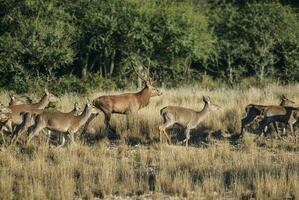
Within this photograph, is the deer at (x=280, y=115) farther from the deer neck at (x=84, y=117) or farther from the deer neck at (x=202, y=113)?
the deer neck at (x=84, y=117)

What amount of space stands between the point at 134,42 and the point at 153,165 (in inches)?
972

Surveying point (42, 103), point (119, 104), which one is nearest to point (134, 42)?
point (119, 104)

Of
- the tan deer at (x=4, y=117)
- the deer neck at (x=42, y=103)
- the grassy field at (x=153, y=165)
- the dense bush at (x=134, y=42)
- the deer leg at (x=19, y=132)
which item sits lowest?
the grassy field at (x=153, y=165)

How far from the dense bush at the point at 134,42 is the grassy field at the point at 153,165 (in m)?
14.3

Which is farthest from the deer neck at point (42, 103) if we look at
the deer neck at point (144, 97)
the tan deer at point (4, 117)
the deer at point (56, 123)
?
the deer neck at point (144, 97)

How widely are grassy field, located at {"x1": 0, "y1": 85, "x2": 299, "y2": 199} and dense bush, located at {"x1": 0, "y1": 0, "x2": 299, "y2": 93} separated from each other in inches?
563

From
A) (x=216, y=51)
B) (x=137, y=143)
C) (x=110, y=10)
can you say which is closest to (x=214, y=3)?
(x=216, y=51)

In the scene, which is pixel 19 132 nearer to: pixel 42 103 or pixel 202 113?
pixel 42 103

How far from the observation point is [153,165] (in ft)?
49.6

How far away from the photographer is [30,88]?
31.9 m

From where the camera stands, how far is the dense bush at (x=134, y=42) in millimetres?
36750

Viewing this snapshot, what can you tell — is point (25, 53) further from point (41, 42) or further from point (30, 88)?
point (30, 88)

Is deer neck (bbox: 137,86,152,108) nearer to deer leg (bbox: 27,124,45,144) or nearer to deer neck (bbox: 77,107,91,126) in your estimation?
deer neck (bbox: 77,107,91,126)

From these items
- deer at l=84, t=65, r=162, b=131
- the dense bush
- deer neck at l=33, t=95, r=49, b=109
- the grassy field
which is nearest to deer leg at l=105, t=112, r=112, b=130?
deer at l=84, t=65, r=162, b=131
